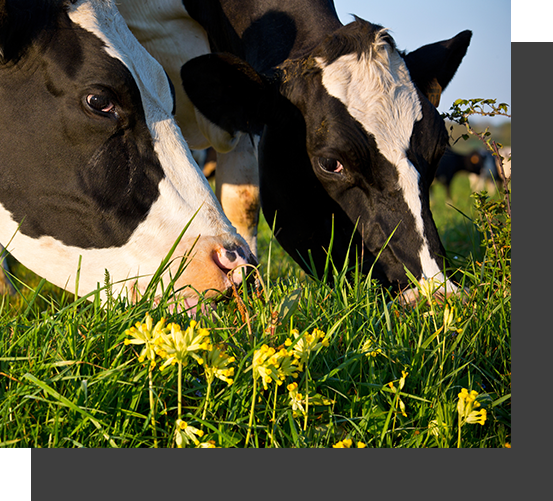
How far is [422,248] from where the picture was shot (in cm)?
267

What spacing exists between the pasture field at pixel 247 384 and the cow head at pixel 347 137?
0.71 m

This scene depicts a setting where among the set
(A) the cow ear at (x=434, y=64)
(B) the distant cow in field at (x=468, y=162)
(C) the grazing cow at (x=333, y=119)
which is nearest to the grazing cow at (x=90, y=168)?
(C) the grazing cow at (x=333, y=119)

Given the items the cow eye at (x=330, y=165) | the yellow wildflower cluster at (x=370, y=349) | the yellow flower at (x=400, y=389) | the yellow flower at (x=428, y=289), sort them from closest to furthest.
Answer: the yellow flower at (x=400, y=389) → the yellow wildflower cluster at (x=370, y=349) → the yellow flower at (x=428, y=289) → the cow eye at (x=330, y=165)

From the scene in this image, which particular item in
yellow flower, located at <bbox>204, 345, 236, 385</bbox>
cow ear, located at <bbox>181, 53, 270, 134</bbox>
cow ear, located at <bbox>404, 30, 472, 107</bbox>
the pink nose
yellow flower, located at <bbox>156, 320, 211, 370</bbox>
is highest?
cow ear, located at <bbox>404, 30, 472, 107</bbox>

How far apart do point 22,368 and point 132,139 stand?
40.3 inches

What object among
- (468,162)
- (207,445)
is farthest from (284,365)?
(468,162)

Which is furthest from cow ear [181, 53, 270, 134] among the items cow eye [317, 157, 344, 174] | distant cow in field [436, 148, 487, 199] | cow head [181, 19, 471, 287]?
distant cow in field [436, 148, 487, 199]

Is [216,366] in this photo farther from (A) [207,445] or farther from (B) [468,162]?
(B) [468,162]

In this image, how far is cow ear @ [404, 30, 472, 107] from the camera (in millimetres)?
3461

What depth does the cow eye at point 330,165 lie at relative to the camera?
9.45ft

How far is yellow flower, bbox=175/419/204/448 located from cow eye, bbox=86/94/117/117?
4.39 feet

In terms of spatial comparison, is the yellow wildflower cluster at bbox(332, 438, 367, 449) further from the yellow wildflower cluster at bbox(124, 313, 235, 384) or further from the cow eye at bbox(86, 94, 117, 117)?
the cow eye at bbox(86, 94, 117, 117)

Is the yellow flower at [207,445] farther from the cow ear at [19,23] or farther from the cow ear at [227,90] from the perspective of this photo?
the cow ear at [227,90]

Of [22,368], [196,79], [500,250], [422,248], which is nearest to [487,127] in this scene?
[500,250]
